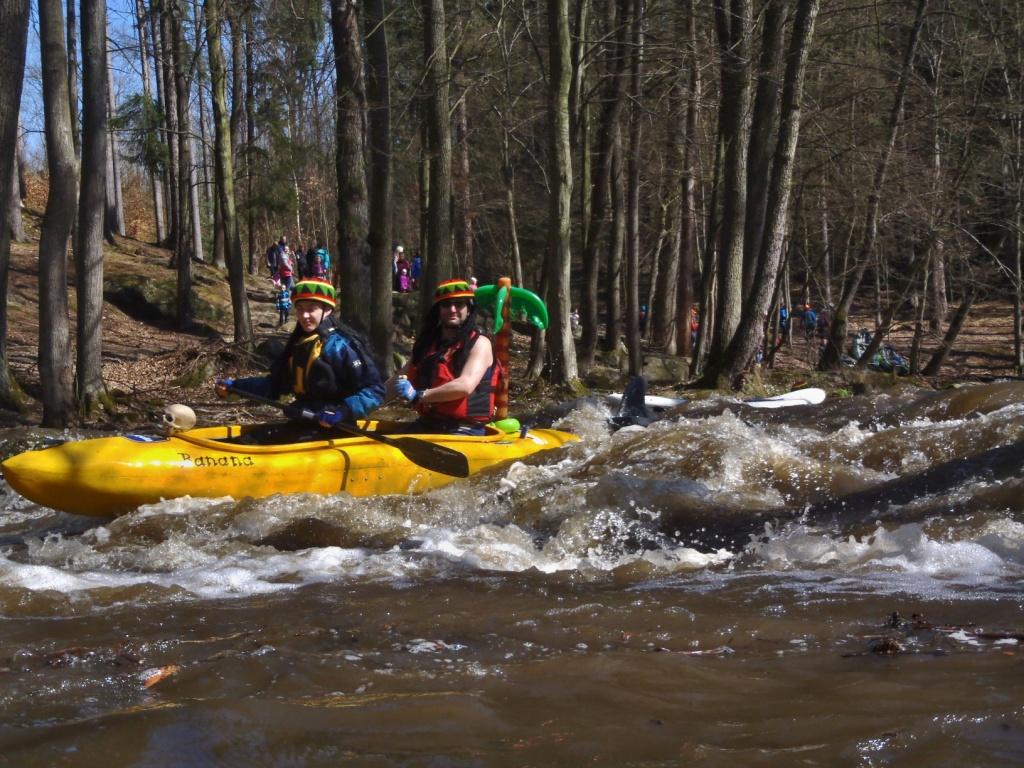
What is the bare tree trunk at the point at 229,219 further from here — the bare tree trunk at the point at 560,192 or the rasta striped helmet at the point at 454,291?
the rasta striped helmet at the point at 454,291

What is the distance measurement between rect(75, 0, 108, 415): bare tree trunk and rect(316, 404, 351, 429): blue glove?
528 cm

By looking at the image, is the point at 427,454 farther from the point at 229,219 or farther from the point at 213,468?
the point at 229,219

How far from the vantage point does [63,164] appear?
10.9 metres

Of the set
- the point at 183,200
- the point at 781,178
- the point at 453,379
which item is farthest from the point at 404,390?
the point at 183,200

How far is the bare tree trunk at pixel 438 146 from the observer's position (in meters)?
12.6

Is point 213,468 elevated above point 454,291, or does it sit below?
below

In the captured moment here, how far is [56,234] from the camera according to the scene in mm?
10875

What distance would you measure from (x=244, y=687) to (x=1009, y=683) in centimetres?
236

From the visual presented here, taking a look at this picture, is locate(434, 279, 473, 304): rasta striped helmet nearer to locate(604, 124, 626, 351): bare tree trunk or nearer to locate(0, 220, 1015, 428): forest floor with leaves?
locate(0, 220, 1015, 428): forest floor with leaves

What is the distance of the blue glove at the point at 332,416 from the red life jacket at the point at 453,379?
0.74 m

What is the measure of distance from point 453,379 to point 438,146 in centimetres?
591

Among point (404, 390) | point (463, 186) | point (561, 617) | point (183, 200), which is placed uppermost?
point (463, 186)

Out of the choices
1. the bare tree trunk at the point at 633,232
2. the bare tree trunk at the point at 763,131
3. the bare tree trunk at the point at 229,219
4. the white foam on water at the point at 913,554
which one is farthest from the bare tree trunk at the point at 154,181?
the white foam on water at the point at 913,554

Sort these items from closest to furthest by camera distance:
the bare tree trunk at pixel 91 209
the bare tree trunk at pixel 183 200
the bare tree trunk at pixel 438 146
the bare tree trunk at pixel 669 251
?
the bare tree trunk at pixel 91 209
the bare tree trunk at pixel 438 146
the bare tree trunk at pixel 669 251
the bare tree trunk at pixel 183 200
